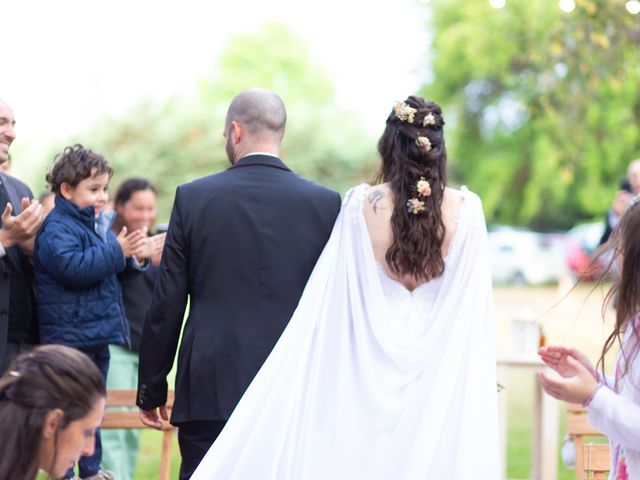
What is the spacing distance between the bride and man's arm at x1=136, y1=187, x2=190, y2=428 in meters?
0.41

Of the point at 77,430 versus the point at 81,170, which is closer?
the point at 77,430

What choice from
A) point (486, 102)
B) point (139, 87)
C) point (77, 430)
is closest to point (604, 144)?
point (486, 102)

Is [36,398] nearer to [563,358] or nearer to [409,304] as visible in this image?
[563,358]

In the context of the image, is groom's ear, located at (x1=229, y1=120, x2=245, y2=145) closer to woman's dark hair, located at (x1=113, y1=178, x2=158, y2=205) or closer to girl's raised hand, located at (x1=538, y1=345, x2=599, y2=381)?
girl's raised hand, located at (x1=538, y1=345, x2=599, y2=381)

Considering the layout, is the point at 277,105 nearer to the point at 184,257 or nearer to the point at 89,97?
the point at 184,257

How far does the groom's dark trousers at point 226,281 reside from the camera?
4305 mm

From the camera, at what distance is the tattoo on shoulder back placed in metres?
4.30

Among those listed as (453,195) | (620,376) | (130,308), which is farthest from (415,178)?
(130,308)

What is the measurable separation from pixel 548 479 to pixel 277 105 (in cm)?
352

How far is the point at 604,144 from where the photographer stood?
89.9ft

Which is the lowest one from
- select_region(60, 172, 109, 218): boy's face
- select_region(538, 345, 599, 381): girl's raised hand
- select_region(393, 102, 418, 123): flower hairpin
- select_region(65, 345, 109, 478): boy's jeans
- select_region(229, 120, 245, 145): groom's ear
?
select_region(65, 345, 109, 478): boy's jeans

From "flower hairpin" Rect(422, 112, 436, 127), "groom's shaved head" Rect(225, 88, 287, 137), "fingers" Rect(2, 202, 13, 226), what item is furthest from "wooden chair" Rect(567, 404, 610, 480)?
"fingers" Rect(2, 202, 13, 226)

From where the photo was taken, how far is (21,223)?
4602 mm

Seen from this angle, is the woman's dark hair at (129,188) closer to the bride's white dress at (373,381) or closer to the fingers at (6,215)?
the fingers at (6,215)
